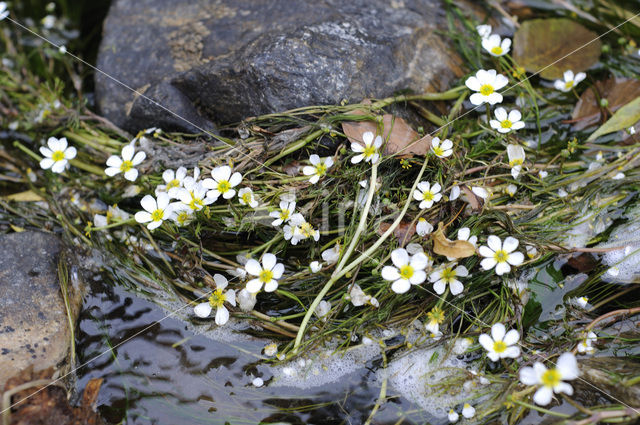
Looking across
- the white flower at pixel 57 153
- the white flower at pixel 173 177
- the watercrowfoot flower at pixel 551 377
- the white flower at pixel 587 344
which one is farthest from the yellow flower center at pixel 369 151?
the white flower at pixel 57 153

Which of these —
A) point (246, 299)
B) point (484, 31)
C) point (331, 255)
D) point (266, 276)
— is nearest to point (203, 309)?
point (246, 299)

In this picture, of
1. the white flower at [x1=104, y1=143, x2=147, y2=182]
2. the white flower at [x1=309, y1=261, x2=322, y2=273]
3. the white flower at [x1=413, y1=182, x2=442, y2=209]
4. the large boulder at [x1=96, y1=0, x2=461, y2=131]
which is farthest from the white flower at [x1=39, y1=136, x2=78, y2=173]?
the white flower at [x1=413, y1=182, x2=442, y2=209]

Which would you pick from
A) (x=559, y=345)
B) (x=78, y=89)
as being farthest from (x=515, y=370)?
(x=78, y=89)

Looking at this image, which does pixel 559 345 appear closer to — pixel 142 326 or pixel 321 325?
pixel 321 325

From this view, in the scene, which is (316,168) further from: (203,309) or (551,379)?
(551,379)

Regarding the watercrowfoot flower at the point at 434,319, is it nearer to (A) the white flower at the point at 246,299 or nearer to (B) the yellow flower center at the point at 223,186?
(A) the white flower at the point at 246,299

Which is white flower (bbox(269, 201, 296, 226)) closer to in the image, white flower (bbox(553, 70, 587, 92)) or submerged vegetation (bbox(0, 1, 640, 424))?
submerged vegetation (bbox(0, 1, 640, 424))
